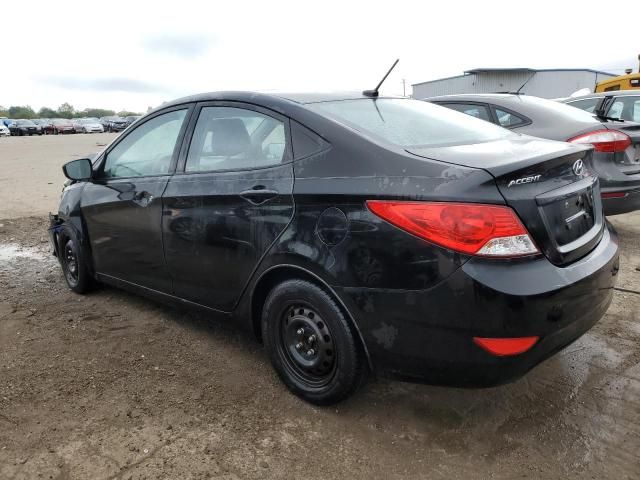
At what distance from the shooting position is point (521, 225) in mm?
2068

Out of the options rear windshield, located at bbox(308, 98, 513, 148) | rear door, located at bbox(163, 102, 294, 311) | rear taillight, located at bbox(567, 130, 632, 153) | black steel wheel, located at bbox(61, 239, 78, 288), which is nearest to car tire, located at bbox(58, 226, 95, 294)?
black steel wheel, located at bbox(61, 239, 78, 288)

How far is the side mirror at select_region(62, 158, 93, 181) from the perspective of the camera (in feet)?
12.8

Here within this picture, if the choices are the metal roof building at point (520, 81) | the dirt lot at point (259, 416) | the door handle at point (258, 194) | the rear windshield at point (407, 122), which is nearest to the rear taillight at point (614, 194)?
the dirt lot at point (259, 416)

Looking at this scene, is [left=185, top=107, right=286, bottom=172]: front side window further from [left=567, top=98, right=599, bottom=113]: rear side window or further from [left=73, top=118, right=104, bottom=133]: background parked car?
[left=73, top=118, right=104, bottom=133]: background parked car

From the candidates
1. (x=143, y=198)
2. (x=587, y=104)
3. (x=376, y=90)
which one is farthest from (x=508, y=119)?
(x=143, y=198)

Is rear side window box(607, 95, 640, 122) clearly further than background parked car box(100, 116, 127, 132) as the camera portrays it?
No

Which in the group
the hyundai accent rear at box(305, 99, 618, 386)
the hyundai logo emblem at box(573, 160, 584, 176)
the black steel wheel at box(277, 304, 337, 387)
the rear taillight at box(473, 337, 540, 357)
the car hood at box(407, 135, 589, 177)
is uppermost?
the car hood at box(407, 135, 589, 177)

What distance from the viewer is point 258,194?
2662 millimetres

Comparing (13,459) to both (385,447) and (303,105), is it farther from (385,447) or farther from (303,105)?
(303,105)

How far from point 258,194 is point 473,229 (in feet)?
3.67

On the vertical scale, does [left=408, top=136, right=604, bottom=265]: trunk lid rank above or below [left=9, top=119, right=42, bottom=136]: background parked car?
below

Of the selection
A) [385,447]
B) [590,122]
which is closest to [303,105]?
[385,447]

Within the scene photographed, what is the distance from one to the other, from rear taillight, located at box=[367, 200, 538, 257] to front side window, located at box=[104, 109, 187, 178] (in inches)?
73.2

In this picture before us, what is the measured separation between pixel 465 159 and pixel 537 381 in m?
1.37
